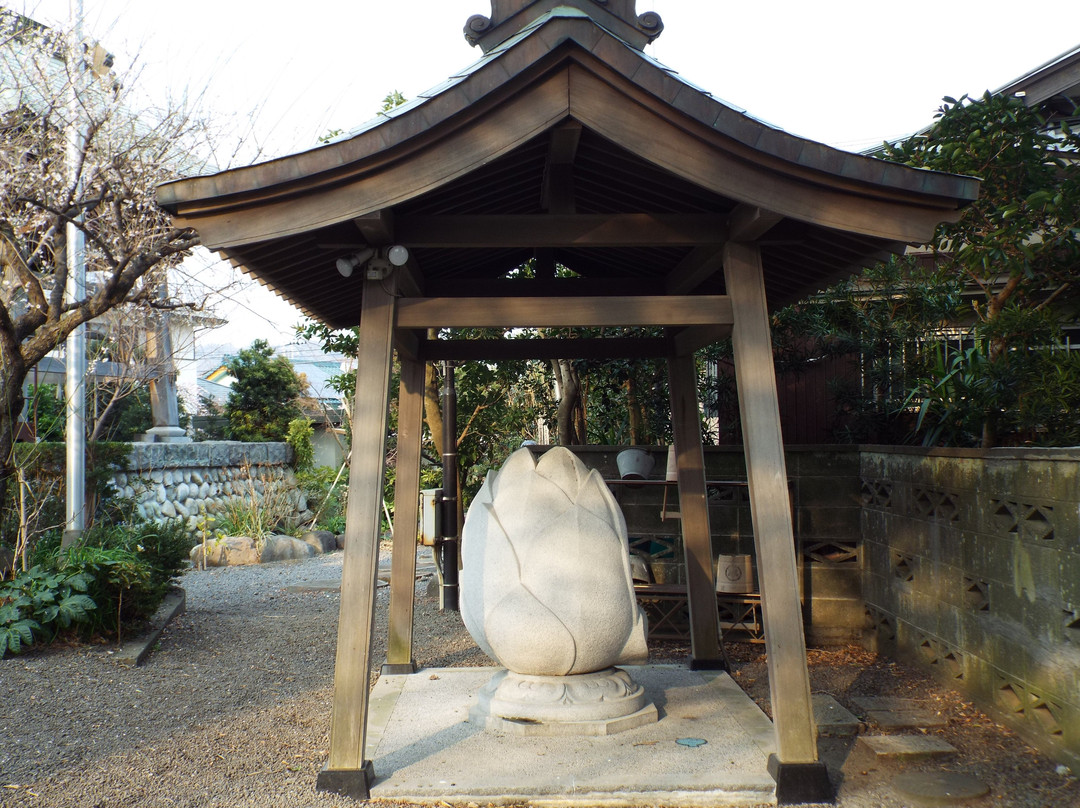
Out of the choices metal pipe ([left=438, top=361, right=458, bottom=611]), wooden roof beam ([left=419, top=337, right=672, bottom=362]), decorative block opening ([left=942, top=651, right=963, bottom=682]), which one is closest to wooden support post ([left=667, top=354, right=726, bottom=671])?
wooden roof beam ([left=419, top=337, right=672, bottom=362])

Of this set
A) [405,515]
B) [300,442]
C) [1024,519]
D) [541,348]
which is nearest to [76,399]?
[405,515]

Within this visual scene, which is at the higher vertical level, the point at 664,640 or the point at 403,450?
the point at 403,450

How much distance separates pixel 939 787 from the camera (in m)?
3.42

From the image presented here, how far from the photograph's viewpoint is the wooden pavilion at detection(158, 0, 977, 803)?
3092 mm

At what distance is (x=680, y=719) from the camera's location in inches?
161

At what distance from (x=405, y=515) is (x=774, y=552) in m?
2.39

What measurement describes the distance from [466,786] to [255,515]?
897 cm

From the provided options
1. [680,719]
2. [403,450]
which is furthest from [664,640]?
[403,450]

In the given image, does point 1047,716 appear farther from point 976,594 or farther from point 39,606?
point 39,606

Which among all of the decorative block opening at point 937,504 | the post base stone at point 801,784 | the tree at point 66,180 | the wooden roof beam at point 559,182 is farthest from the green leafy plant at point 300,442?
the post base stone at point 801,784

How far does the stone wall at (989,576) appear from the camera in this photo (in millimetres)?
3557

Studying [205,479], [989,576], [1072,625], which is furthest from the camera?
[205,479]

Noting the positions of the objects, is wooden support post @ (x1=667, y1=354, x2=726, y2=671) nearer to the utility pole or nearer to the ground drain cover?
the ground drain cover

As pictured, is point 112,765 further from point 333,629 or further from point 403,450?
point 333,629
